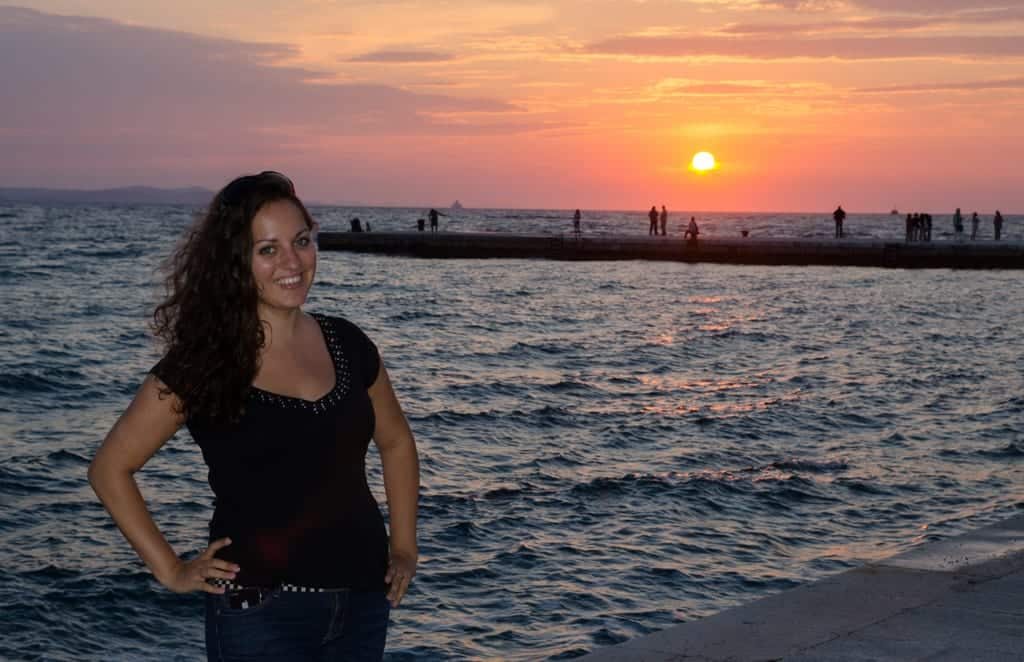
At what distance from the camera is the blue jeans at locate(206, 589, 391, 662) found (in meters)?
2.91

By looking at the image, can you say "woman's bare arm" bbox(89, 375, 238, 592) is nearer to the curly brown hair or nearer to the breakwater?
the curly brown hair

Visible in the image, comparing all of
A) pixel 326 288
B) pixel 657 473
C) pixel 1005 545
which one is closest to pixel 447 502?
pixel 657 473

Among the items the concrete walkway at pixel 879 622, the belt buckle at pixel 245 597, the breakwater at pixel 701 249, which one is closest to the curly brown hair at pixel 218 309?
the belt buckle at pixel 245 597

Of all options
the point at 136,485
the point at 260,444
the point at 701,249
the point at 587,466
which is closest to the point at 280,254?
the point at 260,444

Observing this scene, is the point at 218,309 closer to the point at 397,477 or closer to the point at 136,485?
the point at 136,485

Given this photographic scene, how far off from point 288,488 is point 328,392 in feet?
0.82

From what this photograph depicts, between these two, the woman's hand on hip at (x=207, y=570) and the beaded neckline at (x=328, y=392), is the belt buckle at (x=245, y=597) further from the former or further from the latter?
the beaded neckline at (x=328, y=392)

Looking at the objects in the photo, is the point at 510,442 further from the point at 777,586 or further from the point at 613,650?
the point at 613,650

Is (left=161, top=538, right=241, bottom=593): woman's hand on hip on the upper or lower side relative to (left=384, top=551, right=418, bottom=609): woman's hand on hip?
upper

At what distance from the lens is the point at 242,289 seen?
2.98 metres

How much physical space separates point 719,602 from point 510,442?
7749mm

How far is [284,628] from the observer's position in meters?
2.92

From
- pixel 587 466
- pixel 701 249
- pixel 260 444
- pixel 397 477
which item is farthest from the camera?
pixel 701 249

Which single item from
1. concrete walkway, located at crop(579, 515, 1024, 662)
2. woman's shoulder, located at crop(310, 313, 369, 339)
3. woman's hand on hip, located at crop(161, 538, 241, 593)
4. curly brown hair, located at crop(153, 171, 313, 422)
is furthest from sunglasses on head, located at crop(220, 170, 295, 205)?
concrete walkway, located at crop(579, 515, 1024, 662)
